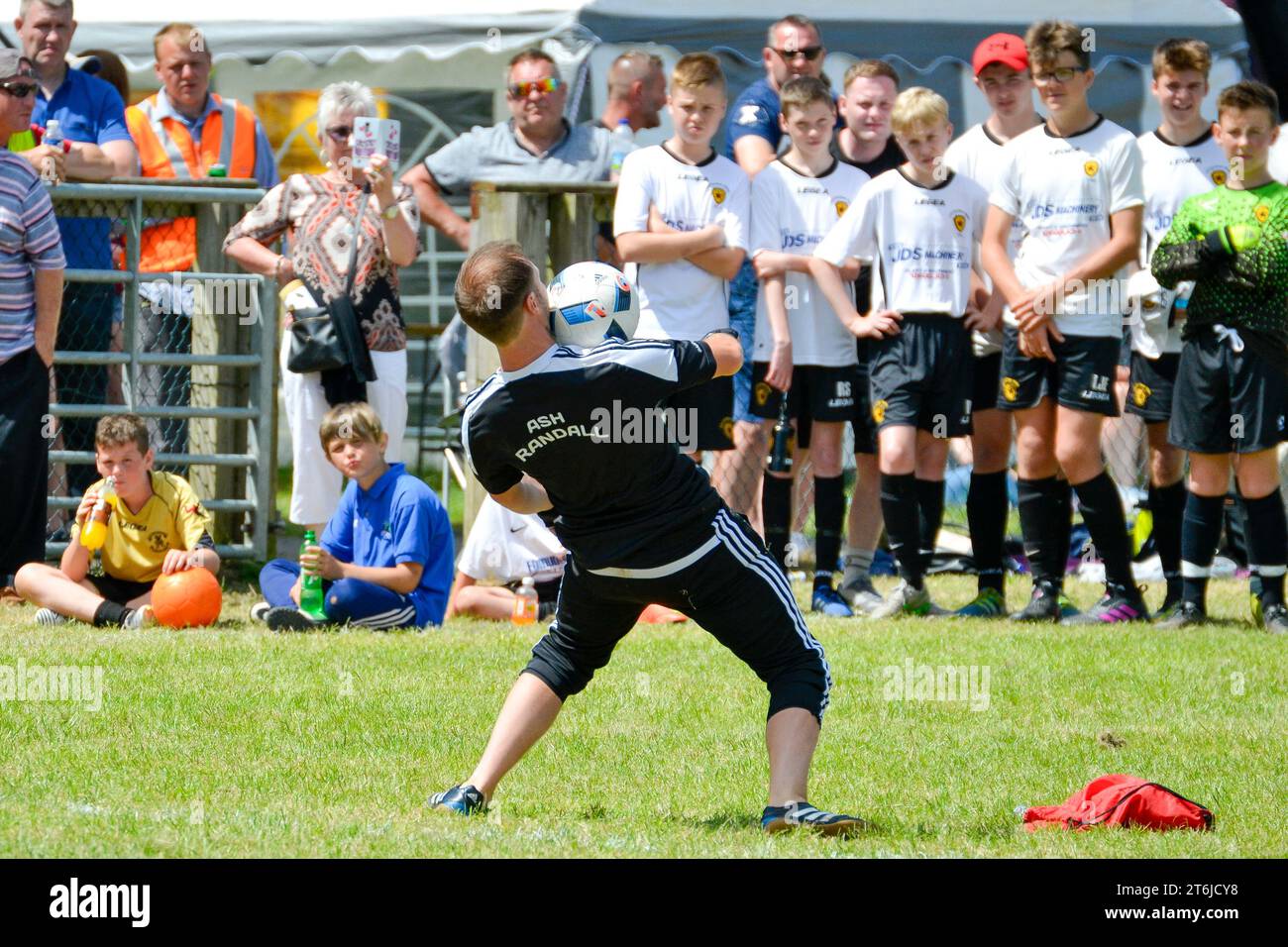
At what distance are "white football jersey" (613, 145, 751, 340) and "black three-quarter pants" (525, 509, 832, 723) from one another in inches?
161

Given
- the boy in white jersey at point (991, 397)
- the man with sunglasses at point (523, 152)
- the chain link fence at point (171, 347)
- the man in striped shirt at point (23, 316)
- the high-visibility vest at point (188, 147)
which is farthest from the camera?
the man with sunglasses at point (523, 152)

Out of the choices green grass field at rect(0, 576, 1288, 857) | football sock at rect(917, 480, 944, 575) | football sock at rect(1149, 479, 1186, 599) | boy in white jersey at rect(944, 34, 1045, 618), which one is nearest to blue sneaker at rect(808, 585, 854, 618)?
green grass field at rect(0, 576, 1288, 857)

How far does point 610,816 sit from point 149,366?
596 cm

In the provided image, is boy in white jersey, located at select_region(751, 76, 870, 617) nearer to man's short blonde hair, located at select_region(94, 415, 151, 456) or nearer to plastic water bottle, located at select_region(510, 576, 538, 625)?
plastic water bottle, located at select_region(510, 576, 538, 625)

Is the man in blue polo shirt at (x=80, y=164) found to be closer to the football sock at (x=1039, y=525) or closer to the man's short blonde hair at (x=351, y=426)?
the man's short blonde hair at (x=351, y=426)

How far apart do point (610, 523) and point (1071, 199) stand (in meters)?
4.73

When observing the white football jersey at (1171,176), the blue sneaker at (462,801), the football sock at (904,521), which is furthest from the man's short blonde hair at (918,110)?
the blue sneaker at (462,801)

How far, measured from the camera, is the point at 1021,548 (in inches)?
467

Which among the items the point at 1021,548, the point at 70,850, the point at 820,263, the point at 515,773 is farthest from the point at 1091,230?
the point at 70,850

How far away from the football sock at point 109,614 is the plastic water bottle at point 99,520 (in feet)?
0.98

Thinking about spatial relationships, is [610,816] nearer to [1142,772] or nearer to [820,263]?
[1142,772]

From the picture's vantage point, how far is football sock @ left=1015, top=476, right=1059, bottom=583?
378 inches

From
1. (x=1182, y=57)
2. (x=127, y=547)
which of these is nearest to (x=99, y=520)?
(x=127, y=547)

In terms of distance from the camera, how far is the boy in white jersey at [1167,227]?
9.62 m
